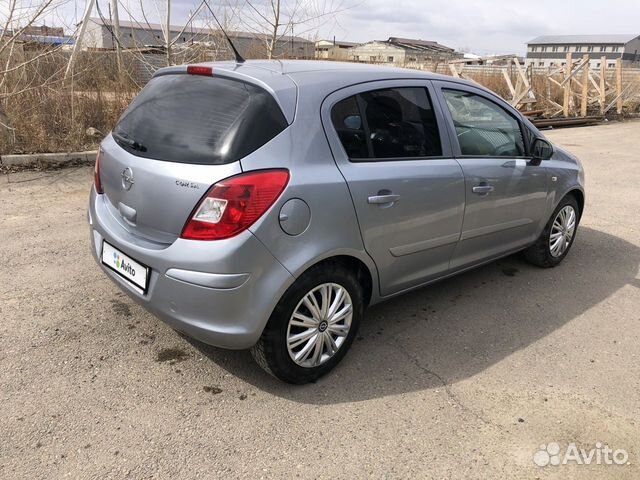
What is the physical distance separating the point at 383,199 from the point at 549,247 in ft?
7.95

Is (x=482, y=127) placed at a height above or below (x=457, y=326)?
above

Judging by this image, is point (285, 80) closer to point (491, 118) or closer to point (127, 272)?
point (127, 272)

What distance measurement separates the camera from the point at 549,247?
4645mm

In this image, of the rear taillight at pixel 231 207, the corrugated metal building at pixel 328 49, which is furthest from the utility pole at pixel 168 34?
the rear taillight at pixel 231 207

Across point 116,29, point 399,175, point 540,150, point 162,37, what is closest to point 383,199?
point 399,175

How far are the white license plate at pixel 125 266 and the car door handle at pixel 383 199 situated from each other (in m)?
1.26

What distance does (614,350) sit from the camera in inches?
136

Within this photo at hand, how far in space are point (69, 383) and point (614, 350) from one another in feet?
11.1

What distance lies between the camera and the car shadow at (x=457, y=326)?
2973 mm

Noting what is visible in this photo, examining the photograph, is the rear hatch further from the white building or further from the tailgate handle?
the white building

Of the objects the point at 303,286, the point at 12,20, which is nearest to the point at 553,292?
the point at 303,286

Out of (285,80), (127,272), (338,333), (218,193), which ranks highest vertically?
(285,80)

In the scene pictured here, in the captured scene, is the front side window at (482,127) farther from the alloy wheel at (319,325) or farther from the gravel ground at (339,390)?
the alloy wheel at (319,325)

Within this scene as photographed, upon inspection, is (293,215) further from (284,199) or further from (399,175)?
(399,175)
